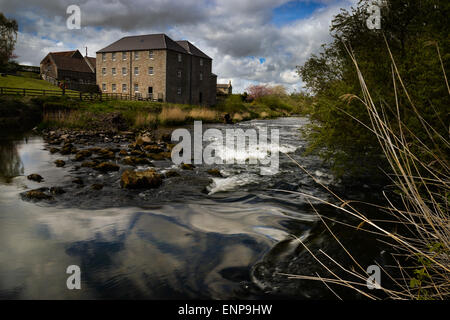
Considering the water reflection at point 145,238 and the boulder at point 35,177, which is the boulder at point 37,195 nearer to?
the water reflection at point 145,238

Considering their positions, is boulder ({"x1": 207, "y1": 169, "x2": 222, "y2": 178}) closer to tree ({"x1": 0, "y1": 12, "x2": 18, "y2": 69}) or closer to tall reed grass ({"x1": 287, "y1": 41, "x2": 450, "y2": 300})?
tall reed grass ({"x1": 287, "y1": 41, "x2": 450, "y2": 300})

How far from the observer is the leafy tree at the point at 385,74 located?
19.0 feet

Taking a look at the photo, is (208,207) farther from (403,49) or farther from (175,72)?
(175,72)

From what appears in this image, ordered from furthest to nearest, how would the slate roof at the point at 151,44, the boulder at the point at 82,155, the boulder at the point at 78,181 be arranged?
the slate roof at the point at 151,44 → the boulder at the point at 82,155 → the boulder at the point at 78,181

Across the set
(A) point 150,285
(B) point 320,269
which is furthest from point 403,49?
(A) point 150,285

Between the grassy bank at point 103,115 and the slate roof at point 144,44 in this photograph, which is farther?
the slate roof at point 144,44

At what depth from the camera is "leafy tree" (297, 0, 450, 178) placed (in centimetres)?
580

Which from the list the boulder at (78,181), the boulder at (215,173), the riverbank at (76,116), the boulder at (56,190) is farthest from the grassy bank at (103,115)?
the boulder at (56,190)

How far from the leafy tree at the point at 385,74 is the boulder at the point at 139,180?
4641 mm

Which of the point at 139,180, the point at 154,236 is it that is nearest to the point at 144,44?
the point at 139,180

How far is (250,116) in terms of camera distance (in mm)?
36406

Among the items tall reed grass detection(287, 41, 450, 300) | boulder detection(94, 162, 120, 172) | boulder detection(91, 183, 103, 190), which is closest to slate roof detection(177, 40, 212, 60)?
boulder detection(94, 162, 120, 172)

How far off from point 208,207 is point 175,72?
138 ft

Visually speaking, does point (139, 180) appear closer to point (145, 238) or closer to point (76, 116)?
point (145, 238)
